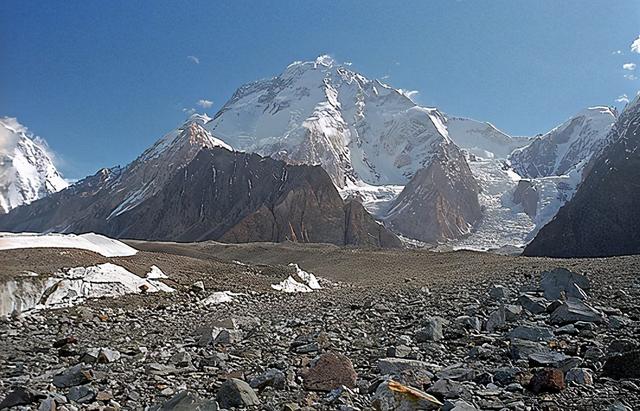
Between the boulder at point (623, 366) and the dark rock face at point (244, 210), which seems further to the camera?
the dark rock face at point (244, 210)

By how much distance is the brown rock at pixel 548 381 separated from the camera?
658 centimetres

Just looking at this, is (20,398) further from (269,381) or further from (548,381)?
(548,381)

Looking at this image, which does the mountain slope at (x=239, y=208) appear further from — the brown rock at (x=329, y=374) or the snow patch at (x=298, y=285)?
the brown rock at (x=329, y=374)

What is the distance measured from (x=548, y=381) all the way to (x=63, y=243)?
98.0 feet

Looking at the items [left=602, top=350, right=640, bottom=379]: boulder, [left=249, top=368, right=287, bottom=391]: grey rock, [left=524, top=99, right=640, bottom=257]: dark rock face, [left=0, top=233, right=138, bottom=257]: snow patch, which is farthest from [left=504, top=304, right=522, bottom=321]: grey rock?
[left=524, top=99, right=640, bottom=257]: dark rock face

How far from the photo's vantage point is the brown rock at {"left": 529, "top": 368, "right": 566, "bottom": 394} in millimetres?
6578

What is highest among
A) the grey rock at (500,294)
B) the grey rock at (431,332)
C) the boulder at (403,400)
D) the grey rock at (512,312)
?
the grey rock at (500,294)

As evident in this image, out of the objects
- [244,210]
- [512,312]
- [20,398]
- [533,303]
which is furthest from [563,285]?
[244,210]

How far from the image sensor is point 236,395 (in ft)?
22.9

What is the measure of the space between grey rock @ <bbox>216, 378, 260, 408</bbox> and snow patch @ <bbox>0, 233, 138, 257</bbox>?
80.2ft

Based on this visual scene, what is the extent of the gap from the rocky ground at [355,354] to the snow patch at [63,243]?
1320 cm

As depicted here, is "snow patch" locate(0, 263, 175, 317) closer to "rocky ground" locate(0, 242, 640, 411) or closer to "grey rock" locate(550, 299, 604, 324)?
"rocky ground" locate(0, 242, 640, 411)

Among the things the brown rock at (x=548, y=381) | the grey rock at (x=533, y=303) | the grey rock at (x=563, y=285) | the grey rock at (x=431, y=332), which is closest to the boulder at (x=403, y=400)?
the brown rock at (x=548, y=381)

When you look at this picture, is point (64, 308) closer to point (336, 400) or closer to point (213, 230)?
point (336, 400)
